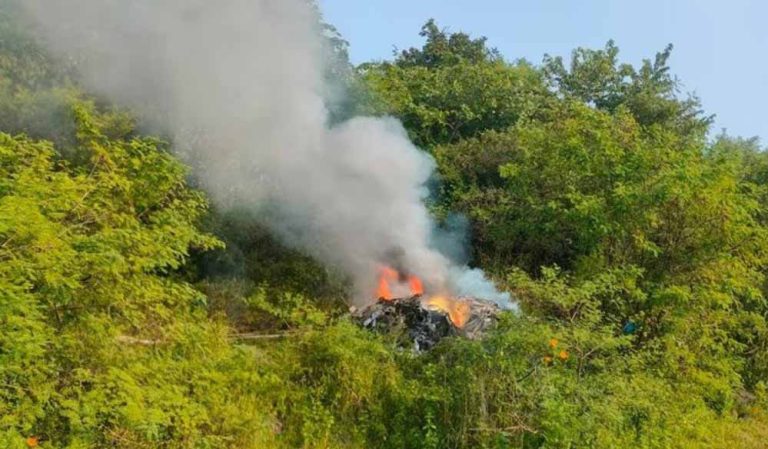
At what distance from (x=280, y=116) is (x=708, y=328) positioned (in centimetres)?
774

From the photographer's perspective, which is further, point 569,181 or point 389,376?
point 569,181

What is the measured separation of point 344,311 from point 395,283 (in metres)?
1.19

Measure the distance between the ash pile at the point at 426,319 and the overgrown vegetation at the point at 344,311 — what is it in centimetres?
87

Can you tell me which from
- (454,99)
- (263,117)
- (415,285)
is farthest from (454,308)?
(454,99)

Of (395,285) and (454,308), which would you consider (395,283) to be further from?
(454,308)

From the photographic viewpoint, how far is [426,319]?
9.42 meters

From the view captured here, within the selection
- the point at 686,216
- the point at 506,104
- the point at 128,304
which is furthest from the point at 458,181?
the point at 128,304

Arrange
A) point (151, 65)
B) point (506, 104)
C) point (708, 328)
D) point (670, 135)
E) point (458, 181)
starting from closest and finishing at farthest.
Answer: point (708, 328)
point (670, 135)
point (151, 65)
point (458, 181)
point (506, 104)

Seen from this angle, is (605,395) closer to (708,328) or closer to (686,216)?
(708,328)

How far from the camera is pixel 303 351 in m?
7.44

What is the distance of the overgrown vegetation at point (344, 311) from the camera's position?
15.3ft

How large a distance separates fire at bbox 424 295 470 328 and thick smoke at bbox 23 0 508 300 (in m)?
1.01

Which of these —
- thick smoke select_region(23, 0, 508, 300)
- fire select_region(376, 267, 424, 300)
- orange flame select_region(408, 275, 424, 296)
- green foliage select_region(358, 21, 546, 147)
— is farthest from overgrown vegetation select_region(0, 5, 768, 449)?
green foliage select_region(358, 21, 546, 147)

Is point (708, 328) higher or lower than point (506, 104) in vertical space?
lower
